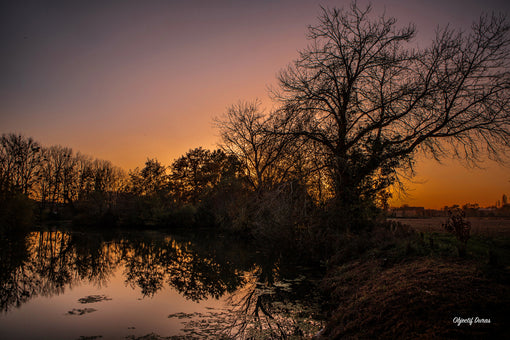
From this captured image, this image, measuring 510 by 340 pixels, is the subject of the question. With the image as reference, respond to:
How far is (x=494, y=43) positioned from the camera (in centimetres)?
1091

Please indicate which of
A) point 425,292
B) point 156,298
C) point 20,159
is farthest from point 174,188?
point 425,292

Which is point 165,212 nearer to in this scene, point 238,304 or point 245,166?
point 245,166

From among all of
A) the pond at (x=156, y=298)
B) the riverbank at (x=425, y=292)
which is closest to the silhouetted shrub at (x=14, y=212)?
the pond at (x=156, y=298)

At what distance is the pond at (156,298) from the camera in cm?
638

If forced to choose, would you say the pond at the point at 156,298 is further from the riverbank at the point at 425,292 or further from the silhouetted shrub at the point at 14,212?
the silhouetted shrub at the point at 14,212

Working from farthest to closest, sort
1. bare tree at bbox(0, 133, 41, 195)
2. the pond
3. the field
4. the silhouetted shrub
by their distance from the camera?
bare tree at bbox(0, 133, 41, 195), the silhouetted shrub, the field, the pond

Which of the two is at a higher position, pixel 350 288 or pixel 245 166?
pixel 245 166

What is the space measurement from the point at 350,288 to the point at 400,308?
2.90m

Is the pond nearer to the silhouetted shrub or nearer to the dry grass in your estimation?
the dry grass

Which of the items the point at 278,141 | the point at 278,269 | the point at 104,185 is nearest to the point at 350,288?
the point at 278,269

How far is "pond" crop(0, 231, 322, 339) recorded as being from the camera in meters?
6.38

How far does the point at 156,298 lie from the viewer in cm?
902

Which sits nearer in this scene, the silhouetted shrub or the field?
the field

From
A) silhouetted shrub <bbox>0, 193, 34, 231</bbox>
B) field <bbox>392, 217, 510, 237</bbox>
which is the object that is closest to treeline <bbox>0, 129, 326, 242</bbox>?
silhouetted shrub <bbox>0, 193, 34, 231</bbox>
